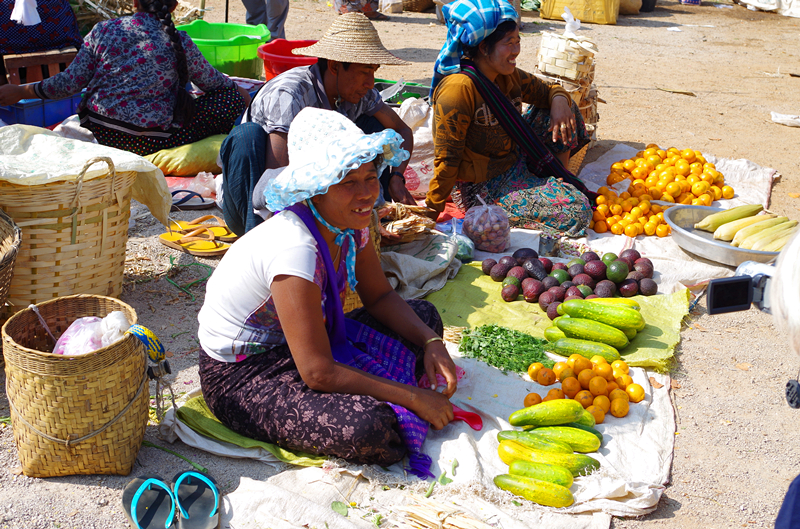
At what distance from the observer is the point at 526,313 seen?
4.39m

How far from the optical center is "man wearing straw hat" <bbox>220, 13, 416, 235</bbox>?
425 cm

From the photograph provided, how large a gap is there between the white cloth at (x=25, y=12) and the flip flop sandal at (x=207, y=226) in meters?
2.45

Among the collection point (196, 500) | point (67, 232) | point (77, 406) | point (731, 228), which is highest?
point (67, 232)

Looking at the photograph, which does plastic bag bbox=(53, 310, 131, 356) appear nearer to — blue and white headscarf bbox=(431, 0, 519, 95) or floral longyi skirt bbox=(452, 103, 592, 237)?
floral longyi skirt bbox=(452, 103, 592, 237)

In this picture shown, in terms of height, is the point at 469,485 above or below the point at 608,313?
below

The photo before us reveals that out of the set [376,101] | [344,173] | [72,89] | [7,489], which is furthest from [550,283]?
[72,89]

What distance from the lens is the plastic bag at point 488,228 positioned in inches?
199

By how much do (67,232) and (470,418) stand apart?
2401 millimetres

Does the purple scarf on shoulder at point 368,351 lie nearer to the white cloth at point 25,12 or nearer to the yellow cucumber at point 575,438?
the yellow cucumber at point 575,438

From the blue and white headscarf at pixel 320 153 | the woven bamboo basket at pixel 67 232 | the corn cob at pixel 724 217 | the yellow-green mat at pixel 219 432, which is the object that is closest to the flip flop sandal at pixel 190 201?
the woven bamboo basket at pixel 67 232

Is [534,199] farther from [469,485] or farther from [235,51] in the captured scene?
[235,51]

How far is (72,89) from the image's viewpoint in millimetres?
5508

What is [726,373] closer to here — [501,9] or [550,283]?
[550,283]


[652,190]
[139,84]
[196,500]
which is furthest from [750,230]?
[139,84]
